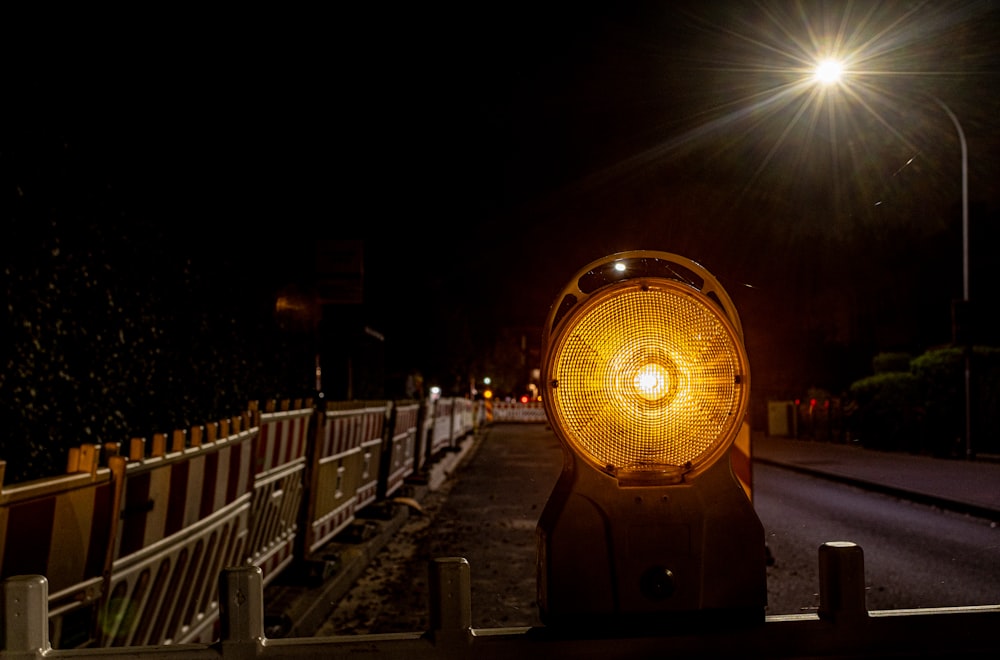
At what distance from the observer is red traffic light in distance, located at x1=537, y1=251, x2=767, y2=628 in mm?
1688

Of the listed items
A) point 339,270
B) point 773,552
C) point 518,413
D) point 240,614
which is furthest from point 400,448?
point 518,413

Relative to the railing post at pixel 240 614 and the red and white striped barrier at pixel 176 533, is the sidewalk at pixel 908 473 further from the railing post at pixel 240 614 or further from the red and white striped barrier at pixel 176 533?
the railing post at pixel 240 614

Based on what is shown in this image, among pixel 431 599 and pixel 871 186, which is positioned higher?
pixel 871 186

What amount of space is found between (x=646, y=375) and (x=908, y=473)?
15664mm

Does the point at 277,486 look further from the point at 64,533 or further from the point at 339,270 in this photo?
the point at 64,533

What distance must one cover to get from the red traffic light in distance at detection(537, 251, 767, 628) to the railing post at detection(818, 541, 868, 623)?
0.40 feet

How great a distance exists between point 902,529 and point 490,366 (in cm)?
7857

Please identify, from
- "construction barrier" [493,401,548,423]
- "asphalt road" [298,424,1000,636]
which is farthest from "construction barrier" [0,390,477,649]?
A: "construction barrier" [493,401,548,423]

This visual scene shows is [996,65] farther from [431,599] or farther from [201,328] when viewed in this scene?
[431,599]

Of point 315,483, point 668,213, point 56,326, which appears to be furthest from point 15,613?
point 315,483

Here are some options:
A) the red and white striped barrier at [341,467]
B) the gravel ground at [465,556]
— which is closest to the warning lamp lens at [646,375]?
the gravel ground at [465,556]

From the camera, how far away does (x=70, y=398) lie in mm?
5172

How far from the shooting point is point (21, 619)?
1.51 metres

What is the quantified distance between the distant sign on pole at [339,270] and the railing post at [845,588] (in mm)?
7299
